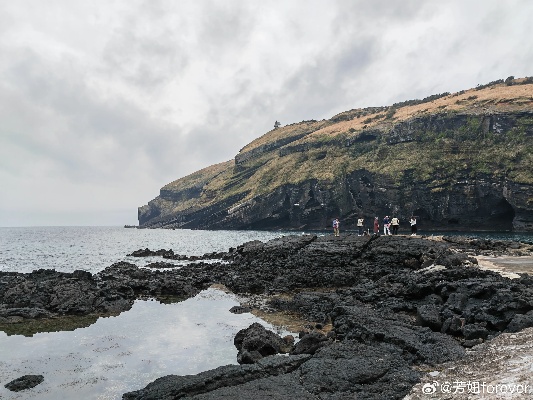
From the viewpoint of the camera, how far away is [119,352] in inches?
573

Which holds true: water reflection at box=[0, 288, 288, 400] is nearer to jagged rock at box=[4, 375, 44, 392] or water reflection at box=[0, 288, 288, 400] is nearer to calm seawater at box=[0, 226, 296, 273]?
jagged rock at box=[4, 375, 44, 392]

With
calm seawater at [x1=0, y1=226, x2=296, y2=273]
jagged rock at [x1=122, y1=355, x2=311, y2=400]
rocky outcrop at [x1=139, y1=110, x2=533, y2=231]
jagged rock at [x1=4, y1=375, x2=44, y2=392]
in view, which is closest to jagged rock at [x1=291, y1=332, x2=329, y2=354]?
jagged rock at [x1=122, y1=355, x2=311, y2=400]

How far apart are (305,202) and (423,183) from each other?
40.1 m

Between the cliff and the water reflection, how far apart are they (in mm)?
82953

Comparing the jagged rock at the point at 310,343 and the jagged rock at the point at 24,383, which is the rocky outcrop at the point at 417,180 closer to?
the jagged rock at the point at 310,343

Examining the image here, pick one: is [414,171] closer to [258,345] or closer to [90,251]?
[90,251]

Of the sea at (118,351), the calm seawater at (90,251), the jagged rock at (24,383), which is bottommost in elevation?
the sea at (118,351)

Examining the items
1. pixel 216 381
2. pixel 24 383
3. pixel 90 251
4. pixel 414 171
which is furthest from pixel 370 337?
pixel 414 171

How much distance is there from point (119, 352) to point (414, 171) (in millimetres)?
94396

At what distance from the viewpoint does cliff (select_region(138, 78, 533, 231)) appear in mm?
84312

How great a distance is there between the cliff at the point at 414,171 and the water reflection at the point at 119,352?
83.0 m

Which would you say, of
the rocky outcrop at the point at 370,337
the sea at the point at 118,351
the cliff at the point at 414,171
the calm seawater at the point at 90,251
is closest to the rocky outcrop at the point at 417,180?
the cliff at the point at 414,171

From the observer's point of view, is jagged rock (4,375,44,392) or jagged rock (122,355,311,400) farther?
jagged rock (4,375,44,392)

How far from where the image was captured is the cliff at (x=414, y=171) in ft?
277
